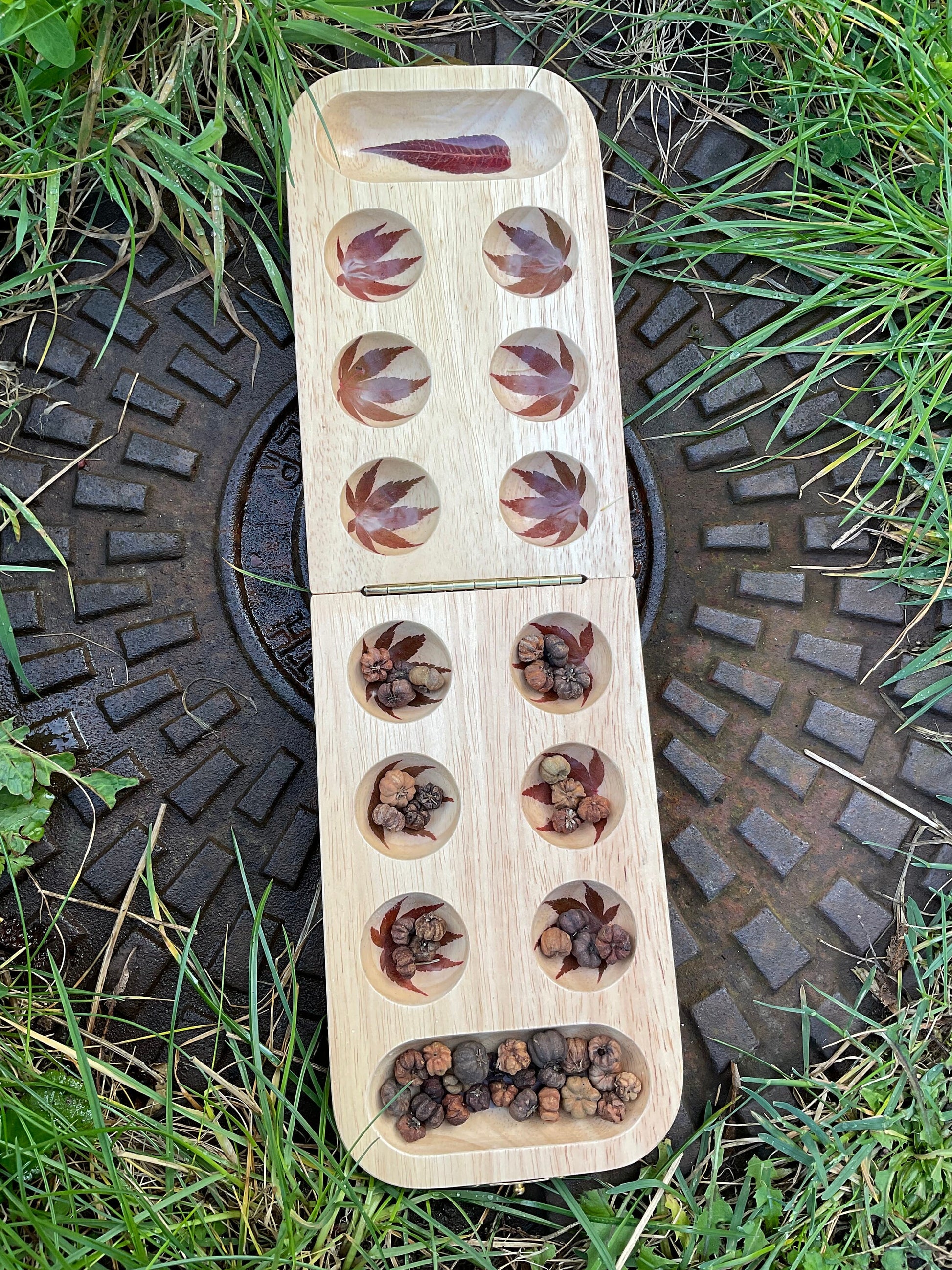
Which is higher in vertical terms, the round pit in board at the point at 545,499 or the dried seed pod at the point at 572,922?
the round pit in board at the point at 545,499

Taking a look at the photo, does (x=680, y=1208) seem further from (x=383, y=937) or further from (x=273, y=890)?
(x=273, y=890)

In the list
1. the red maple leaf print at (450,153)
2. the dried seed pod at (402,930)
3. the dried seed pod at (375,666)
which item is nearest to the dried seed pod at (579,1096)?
the dried seed pod at (402,930)

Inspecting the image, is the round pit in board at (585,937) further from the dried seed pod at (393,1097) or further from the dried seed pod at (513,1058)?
the dried seed pod at (393,1097)

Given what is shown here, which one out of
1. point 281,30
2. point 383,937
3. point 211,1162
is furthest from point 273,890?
point 281,30

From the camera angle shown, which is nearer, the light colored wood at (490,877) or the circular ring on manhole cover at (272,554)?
the light colored wood at (490,877)

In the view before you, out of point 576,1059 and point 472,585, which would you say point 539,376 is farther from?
point 576,1059

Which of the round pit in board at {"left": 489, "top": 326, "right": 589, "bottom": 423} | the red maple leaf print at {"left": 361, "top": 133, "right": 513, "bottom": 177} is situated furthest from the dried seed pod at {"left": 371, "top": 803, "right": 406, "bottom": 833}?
the red maple leaf print at {"left": 361, "top": 133, "right": 513, "bottom": 177}

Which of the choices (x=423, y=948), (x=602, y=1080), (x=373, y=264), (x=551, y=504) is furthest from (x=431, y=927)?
(x=373, y=264)
